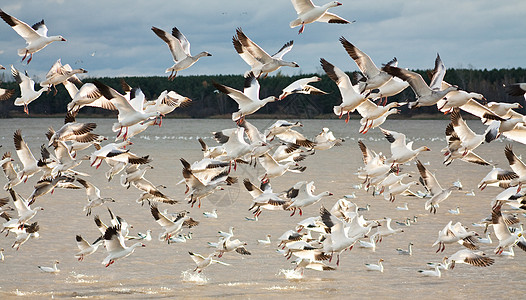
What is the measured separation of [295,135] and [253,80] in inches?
75.4

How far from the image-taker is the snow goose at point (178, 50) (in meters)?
12.3

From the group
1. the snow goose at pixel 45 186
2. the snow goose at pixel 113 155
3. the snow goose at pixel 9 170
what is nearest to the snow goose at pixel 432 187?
the snow goose at pixel 113 155

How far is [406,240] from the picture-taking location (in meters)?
14.3

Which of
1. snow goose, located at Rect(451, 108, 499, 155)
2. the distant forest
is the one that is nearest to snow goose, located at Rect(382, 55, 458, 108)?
snow goose, located at Rect(451, 108, 499, 155)

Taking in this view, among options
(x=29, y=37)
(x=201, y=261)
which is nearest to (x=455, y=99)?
(x=201, y=261)

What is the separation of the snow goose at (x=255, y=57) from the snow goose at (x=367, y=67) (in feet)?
4.87

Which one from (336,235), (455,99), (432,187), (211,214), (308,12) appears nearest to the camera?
(455,99)

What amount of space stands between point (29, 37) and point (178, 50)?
2.56 meters

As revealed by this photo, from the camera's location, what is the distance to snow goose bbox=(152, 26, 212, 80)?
12273mm

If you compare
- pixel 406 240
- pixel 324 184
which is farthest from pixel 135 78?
pixel 406 240

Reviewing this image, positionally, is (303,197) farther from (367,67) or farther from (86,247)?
(86,247)

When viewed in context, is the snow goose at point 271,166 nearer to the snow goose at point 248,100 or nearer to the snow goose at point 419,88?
the snow goose at point 248,100

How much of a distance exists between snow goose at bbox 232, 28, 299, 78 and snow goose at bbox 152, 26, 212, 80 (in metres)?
1.25

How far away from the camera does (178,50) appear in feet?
40.7
